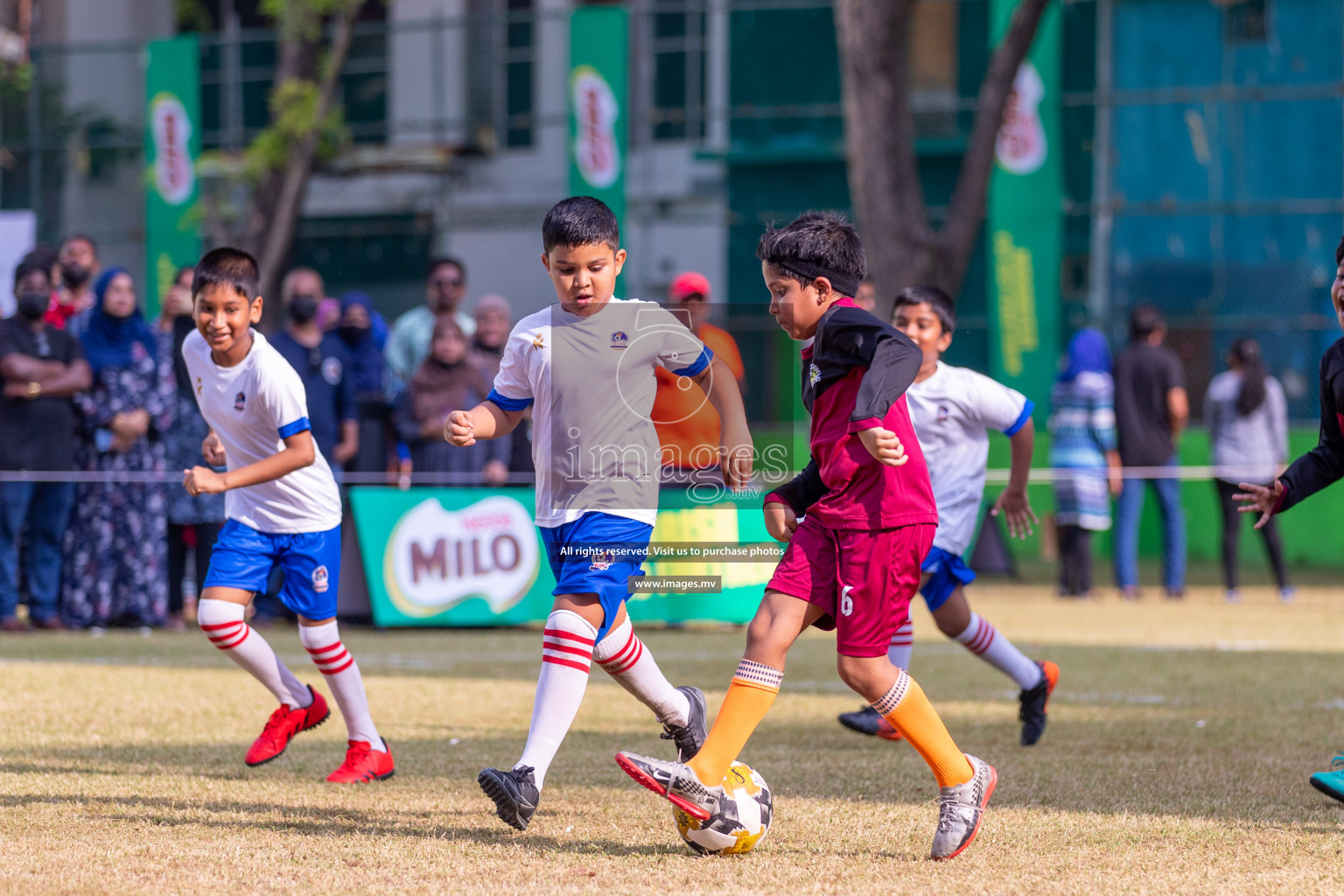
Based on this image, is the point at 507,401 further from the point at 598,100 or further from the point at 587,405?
the point at 598,100

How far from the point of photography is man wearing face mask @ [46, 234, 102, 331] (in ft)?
35.0

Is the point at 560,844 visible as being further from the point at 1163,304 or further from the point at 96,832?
the point at 1163,304

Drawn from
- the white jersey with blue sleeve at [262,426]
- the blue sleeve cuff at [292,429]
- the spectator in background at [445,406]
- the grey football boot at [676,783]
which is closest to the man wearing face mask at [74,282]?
the spectator in background at [445,406]

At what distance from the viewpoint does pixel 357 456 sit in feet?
37.3

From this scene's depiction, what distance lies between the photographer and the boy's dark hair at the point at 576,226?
452 cm

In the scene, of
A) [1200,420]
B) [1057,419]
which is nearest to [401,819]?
[1057,419]

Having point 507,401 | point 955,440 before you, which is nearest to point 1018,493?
point 955,440

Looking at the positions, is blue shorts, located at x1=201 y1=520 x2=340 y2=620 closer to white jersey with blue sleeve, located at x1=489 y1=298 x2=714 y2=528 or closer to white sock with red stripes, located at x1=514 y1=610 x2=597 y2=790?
white jersey with blue sleeve, located at x1=489 y1=298 x2=714 y2=528

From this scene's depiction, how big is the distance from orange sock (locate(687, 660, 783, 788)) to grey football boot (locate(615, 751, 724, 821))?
0.18 ft

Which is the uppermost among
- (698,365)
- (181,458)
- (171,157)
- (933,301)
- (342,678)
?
(171,157)

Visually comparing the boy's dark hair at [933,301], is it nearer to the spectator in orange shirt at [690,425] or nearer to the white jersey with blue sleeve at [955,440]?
the white jersey with blue sleeve at [955,440]

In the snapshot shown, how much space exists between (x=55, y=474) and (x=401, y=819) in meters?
6.33

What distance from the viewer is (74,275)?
35.0 feet

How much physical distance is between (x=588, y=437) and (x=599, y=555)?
1.15ft
